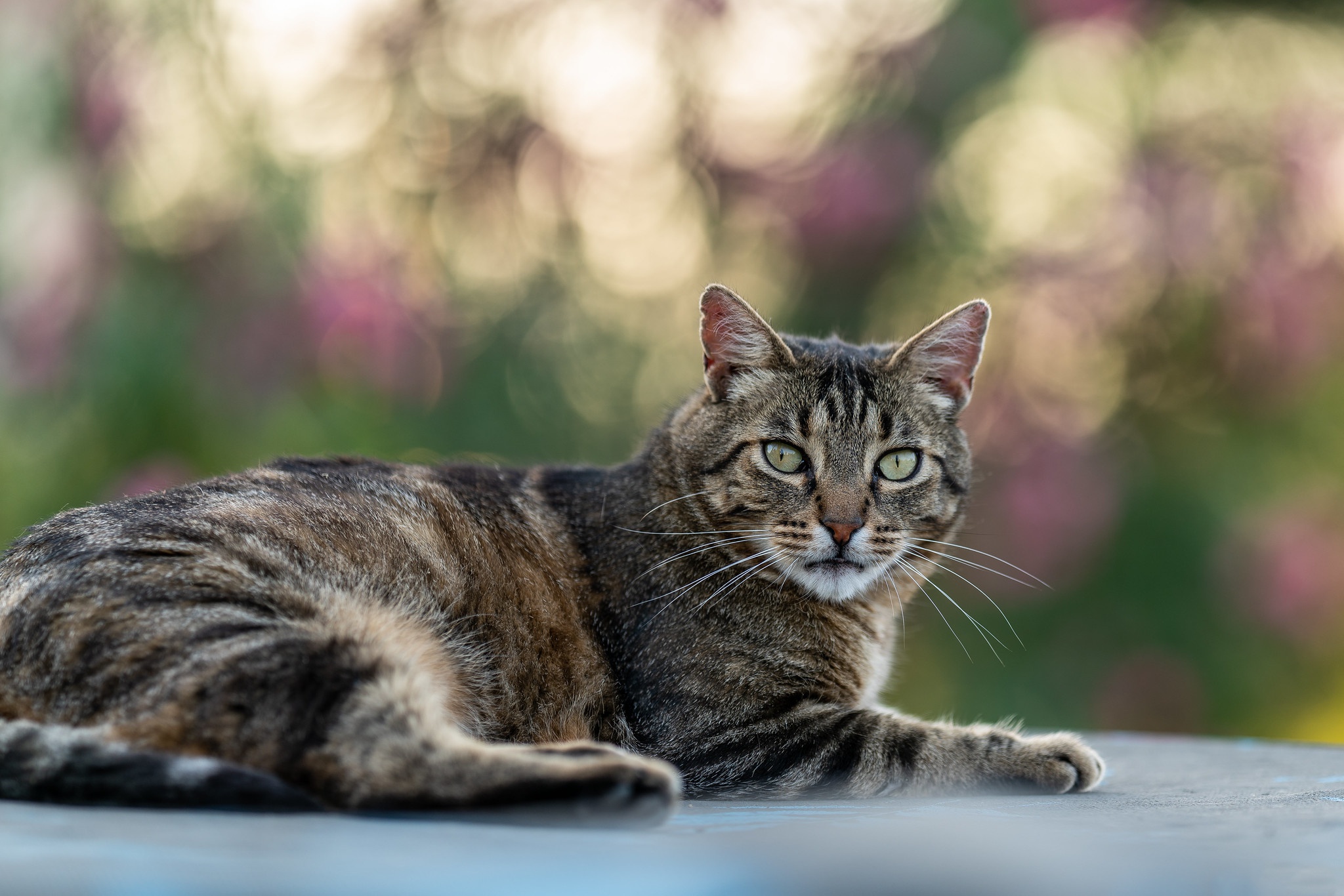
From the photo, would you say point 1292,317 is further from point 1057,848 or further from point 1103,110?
point 1057,848

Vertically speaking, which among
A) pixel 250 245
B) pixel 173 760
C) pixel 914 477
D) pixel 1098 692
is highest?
pixel 250 245

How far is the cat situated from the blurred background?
1.06 meters

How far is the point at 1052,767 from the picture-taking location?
206 centimetres

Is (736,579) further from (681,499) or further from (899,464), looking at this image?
(899,464)

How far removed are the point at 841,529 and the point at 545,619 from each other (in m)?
0.57

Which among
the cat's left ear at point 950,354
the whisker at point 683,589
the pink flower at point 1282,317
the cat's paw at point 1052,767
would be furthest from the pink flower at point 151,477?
the pink flower at point 1282,317

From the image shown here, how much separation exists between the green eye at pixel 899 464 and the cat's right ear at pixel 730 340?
278mm

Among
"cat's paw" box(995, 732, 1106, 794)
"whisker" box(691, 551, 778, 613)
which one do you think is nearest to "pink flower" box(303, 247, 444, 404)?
"whisker" box(691, 551, 778, 613)

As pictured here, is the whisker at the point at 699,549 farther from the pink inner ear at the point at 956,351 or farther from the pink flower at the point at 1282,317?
the pink flower at the point at 1282,317

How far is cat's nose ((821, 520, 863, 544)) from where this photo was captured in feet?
7.55

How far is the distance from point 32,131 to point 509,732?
2508mm

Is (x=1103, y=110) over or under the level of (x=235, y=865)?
over

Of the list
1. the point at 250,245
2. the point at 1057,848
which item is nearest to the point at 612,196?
the point at 250,245

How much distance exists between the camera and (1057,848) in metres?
1.31
